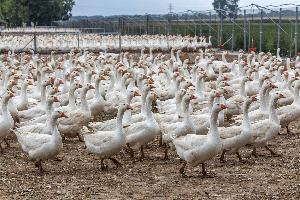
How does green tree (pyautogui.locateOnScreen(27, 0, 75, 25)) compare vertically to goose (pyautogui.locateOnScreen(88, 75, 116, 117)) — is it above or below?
above

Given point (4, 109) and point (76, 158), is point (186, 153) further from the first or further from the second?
point (4, 109)

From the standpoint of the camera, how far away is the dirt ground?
33.6 feet

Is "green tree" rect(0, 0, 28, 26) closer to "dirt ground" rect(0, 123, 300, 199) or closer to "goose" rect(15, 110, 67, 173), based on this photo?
"dirt ground" rect(0, 123, 300, 199)

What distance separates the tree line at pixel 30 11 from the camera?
8894cm

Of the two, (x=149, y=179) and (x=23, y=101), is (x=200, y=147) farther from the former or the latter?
(x=23, y=101)

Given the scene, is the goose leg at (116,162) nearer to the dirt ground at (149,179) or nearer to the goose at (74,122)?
the dirt ground at (149,179)

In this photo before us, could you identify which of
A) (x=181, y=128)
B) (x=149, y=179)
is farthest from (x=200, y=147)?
(x=181, y=128)

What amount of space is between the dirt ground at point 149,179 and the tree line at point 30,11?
74.4 m

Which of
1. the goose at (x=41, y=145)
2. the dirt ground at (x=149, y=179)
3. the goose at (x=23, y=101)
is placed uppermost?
the goose at (x=23, y=101)

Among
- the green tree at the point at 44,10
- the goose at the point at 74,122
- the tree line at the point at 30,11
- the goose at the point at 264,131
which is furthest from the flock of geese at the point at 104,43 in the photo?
the green tree at the point at 44,10

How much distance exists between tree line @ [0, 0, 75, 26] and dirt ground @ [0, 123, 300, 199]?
244 feet

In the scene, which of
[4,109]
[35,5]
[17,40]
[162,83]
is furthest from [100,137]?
[35,5]

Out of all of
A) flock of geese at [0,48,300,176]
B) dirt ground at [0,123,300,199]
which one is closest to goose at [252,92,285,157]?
flock of geese at [0,48,300,176]

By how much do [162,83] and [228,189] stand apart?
1037 cm
